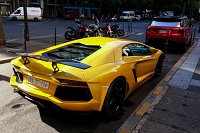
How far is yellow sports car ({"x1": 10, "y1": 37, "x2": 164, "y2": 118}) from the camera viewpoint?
291 cm

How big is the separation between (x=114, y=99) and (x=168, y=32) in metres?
6.98

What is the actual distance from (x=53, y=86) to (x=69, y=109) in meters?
0.41

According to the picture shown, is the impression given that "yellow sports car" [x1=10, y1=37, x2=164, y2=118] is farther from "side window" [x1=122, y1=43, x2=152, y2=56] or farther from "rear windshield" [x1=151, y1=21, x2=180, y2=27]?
"rear windshield" [x1=151, y1=21, x2=180, y2=27]

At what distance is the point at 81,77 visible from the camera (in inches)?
113

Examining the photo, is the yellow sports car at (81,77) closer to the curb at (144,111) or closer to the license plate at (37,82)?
the license plate at (37,82)

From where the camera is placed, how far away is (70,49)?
4109 mm

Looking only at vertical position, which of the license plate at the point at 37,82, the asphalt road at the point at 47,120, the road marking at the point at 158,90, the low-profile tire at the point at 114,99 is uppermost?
the license plate at the point at 37,82

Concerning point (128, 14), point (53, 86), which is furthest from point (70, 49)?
point (128, 14)

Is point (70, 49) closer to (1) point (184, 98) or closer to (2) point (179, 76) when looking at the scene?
(1) point (184, 98)

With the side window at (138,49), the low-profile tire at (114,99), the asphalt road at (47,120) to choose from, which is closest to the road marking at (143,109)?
the asphalt road at (47,120)

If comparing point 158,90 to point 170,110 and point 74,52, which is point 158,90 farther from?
point 74,52

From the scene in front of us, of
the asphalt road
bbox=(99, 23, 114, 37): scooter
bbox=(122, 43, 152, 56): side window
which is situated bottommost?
the asphalt road

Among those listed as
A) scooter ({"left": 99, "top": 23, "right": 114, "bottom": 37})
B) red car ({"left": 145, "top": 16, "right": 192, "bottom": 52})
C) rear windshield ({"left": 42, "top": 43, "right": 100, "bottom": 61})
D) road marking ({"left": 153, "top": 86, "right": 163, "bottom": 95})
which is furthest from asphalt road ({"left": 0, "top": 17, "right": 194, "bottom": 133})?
scooter ({"left": 99, "top": 23, "right": 114, "bottom": 37})

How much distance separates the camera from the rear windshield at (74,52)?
372 cm
